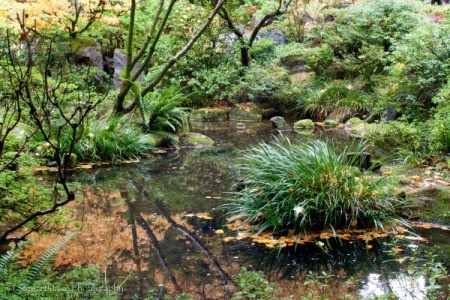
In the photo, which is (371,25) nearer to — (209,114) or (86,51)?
(209,114)

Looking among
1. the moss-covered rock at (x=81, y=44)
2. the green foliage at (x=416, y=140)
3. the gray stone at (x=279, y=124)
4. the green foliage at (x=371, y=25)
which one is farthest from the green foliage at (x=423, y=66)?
the moss-covered rock at (x=81, y=44)

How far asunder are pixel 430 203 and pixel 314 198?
1.43m

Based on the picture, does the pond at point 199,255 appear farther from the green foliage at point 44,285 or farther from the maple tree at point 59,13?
the maple tree at point 59,13

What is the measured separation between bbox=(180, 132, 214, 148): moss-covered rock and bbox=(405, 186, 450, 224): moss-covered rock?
6.12 m

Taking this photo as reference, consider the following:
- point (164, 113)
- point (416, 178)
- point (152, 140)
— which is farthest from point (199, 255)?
point (164, 113)

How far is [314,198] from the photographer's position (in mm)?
4566

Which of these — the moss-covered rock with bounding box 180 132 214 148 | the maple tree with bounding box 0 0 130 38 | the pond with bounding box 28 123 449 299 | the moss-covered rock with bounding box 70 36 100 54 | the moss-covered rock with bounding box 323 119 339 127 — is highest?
the maple tree with bounding box 0 0 130 38

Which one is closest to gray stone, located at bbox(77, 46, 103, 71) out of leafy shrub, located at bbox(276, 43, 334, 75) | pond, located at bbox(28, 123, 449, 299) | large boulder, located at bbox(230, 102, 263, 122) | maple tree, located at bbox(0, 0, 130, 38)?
maple tree, located at bbox(0, 0, 130, 38)

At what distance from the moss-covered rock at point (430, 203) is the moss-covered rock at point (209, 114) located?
35.1 feet

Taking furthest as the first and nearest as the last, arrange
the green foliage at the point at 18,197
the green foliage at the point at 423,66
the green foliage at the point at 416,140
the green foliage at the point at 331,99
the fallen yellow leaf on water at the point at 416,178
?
1. the green foliage at the point at 331,99
2. the green foliage at the point at 423,66
3. the green foliage at the point at 416,140
4. the fallen yellow leaf on water at the point at 416,178
5. the green foliage at the point at 18,197

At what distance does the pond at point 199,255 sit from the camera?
133 inches

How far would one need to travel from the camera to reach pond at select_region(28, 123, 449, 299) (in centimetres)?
338

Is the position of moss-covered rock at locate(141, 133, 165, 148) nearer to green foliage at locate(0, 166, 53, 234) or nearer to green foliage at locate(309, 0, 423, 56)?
green foliage at locate(0, 166, 53, 234)

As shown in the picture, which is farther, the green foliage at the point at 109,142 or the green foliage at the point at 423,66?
the green foliage at the point at 109,142
